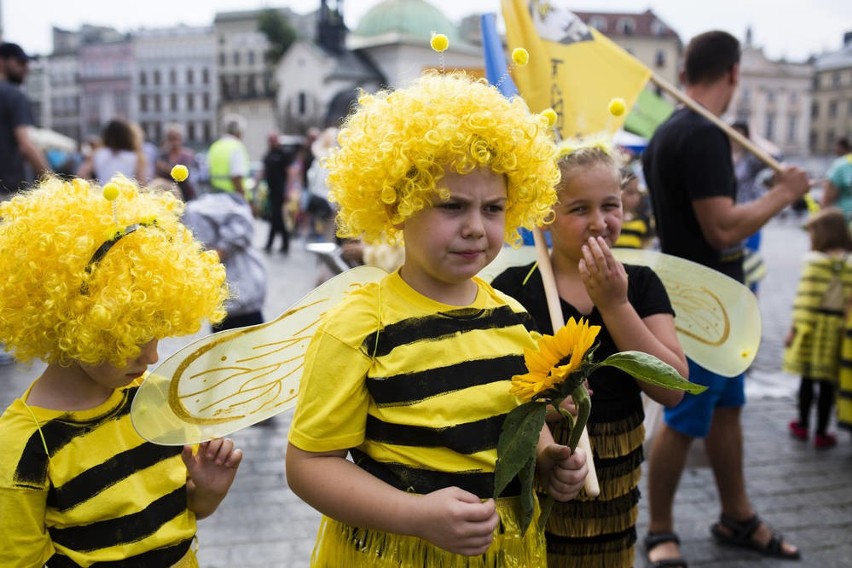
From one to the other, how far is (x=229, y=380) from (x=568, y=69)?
172 cm

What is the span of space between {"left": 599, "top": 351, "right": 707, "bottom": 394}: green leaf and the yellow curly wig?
17.1 inches

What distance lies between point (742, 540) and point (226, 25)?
93146 mm

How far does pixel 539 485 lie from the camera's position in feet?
6.43

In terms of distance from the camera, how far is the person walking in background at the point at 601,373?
2.13 m

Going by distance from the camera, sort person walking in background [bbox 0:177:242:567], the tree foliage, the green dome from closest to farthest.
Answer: person walking in background [bbox 0:177:242:567] → the green dome → the tree foliage

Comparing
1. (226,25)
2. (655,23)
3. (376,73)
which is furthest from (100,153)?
(226,25)

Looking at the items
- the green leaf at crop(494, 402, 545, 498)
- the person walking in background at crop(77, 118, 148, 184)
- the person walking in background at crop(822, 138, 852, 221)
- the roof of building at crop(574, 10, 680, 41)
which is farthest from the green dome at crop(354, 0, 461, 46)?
the green leaf at crop(494, 402, 545, 498)

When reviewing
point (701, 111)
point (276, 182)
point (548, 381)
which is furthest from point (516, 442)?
point (276, 182)

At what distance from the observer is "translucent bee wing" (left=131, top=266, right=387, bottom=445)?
1598 millimetres

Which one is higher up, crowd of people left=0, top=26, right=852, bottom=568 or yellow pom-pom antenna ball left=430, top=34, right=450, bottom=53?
yellow pom-pom antenna ball left=430, top=34, right=450, bottom=53

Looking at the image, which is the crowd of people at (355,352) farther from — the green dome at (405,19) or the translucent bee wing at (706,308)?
the green dome at (405,19)

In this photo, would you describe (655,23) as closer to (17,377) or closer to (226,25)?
(226,25)

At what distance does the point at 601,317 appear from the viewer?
213 cm

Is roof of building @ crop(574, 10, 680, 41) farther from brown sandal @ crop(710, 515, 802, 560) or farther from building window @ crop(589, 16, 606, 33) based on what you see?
brown sandal @ crop(710, 515, 802, 560)
